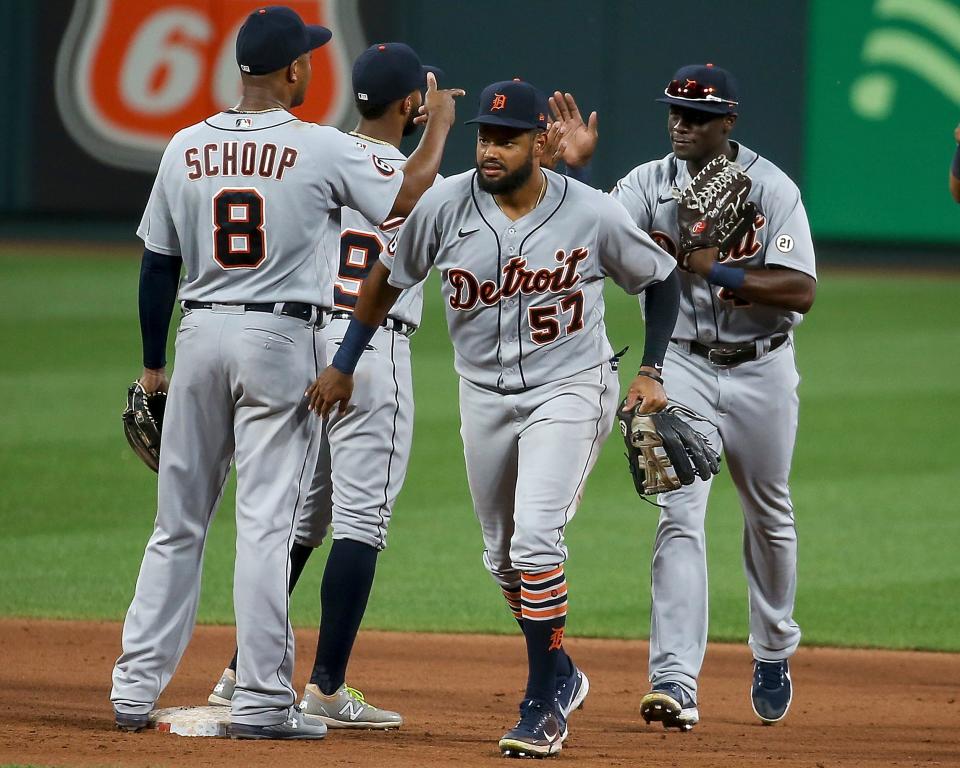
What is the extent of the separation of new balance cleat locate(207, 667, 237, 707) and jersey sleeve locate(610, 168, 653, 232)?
205 cm

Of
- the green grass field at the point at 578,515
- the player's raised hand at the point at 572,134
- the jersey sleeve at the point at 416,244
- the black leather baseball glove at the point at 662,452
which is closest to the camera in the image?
the jersey sleeve at the point at 416,244

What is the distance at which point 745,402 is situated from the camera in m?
5.55

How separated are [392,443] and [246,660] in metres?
0.93

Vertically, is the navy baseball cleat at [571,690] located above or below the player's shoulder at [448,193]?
below

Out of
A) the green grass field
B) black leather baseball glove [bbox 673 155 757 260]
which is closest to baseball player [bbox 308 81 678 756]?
black leather baseball glove [bbox 673 155 757 260]

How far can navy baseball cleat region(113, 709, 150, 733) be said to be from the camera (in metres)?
4.71

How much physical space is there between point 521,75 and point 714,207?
48.8 feet

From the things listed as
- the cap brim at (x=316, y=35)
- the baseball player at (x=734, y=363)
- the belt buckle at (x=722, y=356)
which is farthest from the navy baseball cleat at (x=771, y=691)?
the cap brim at (x=316, y=35)

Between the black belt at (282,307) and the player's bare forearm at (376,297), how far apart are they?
8.8 inches

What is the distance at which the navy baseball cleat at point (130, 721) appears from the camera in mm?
4707

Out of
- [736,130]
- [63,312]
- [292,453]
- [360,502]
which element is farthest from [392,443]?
[736,130]

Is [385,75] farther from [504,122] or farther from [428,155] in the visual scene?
[504,122]

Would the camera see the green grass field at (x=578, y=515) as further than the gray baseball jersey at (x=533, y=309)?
Yes

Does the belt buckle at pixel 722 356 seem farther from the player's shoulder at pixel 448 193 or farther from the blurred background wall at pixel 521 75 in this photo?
the blurred background wall at pixel 521 75
